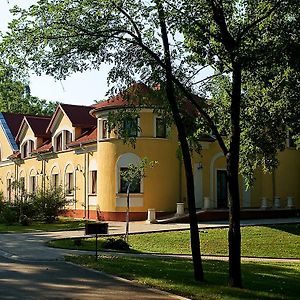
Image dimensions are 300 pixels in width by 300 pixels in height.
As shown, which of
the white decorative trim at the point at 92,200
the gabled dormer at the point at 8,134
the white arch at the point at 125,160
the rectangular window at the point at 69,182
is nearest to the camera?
the white arch at the point at 125,160

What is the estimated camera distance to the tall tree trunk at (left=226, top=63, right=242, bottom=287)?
10945 mm

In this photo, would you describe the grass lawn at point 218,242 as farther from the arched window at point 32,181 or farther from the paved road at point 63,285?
the arched window at point 32,181

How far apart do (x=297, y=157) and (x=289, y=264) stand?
26782 millimetres

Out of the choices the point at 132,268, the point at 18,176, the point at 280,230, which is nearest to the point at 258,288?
the point at 132,268

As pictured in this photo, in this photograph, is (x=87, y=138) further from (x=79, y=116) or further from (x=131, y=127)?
(x=131, y=127)

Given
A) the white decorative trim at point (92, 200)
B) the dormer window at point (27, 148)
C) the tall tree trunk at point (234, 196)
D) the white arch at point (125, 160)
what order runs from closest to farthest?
the tall tree trunk at point (234, 196) < the white arch at point (125, 160) < the white decorative trim at point (92, 200) < the dormer window at point (27, 148)

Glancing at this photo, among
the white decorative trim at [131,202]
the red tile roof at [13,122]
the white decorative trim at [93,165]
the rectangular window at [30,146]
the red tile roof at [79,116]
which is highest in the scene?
the red tile roof at [13,122]

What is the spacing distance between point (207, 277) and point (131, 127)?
3.81 meters

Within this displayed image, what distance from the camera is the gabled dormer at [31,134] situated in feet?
157

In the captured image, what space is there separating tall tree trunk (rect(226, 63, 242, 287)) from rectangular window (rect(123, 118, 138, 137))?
2.33 metres

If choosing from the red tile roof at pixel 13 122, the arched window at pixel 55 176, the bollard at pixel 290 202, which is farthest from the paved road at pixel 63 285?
the red tile roof at pixel 13 122

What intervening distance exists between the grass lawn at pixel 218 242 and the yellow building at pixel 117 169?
5.70 metres

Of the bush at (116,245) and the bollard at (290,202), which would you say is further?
the bollard at (290,202)

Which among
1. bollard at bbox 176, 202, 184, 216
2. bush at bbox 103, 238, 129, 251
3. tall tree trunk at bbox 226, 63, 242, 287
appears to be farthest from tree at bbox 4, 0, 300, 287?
bollard at bbox 176, 202, 184, 216
